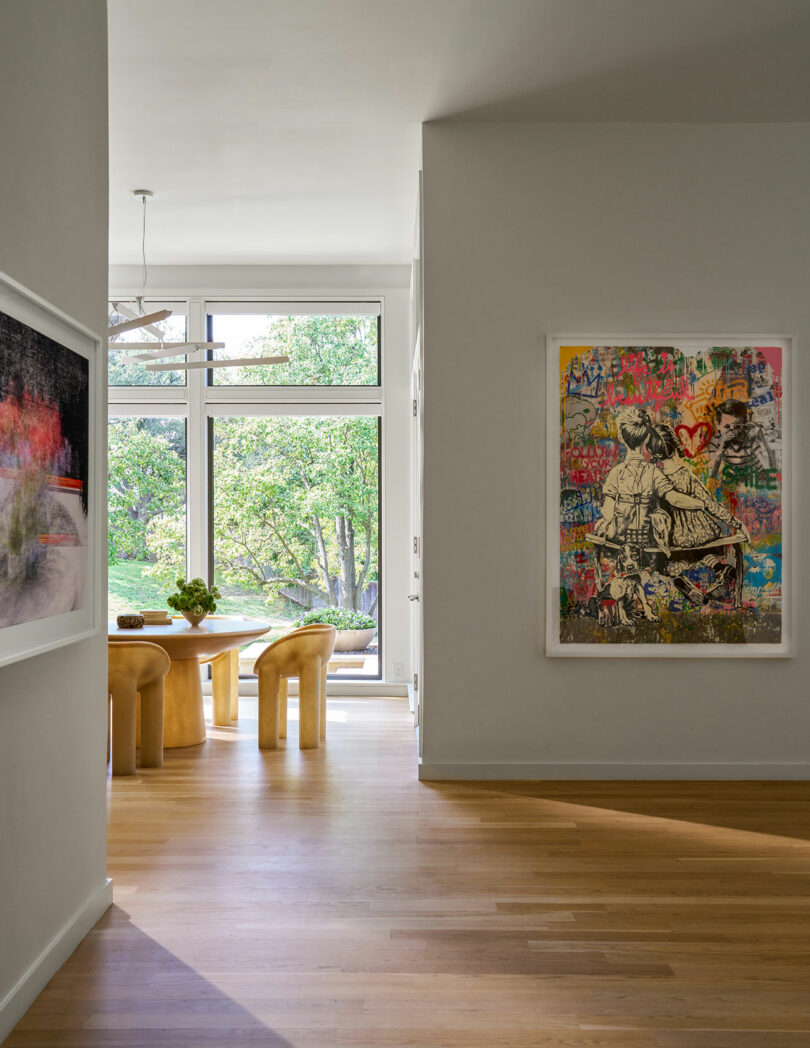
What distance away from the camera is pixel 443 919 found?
2.73 meters

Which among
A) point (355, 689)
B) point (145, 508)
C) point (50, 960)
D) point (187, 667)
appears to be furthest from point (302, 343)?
point (50, 960)

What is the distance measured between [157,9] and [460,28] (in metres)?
1.19

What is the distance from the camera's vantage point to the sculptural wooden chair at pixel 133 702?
4410 mm

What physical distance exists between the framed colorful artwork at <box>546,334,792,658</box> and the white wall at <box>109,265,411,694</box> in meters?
2.48

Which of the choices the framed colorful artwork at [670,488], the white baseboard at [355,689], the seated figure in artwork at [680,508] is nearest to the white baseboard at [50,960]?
the framed colorful artwork at [670,488]

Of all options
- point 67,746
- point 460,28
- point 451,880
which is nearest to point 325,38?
point 460,28

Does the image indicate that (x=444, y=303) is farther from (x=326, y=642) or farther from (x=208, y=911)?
(x=208, y=911)

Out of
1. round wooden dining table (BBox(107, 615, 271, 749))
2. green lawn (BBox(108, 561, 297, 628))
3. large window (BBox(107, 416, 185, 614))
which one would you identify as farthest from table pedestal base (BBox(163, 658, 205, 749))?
Answer: large window (BBox(107, 416, 185, 614))

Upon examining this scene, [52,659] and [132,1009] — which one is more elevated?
[52,659]

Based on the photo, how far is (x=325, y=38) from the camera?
3535mm

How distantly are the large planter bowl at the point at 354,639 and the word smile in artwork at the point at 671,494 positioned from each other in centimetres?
275

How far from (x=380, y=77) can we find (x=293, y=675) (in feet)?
10.1

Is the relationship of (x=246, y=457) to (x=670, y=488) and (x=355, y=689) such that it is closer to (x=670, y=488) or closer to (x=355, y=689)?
(x=355, y=689)

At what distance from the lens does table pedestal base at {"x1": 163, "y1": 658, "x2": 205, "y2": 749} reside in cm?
498
